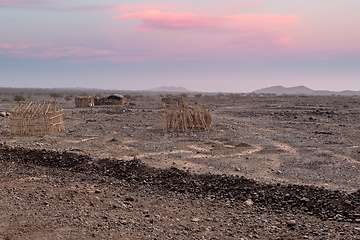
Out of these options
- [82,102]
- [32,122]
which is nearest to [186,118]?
[32,122]

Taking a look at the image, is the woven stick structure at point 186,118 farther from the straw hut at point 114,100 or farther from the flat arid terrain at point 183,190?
the straw hut at point 114,100

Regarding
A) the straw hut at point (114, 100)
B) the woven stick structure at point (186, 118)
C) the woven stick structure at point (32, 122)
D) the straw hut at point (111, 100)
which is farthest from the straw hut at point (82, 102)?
the woven stick structure at point (186, 118)

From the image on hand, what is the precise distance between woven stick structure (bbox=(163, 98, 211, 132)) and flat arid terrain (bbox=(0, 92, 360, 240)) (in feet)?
10.1

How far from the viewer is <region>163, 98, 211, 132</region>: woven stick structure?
54.9 ft

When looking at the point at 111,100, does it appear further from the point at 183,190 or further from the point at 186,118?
the point at 183,190

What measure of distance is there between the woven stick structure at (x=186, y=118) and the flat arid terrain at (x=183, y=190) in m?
3.07

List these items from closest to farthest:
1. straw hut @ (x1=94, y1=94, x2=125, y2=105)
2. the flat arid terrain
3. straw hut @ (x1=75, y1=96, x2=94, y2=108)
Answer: the flat arid terrain → straw hut @ (x1=75, y1=96, x2=94, y2=108) → straw hut @ (x1=94, y1=94, x2=125, y2=105)

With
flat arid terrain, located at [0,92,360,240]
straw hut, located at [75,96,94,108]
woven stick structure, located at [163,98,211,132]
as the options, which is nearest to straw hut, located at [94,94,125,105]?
straw hut, located at [75,96,94,108]

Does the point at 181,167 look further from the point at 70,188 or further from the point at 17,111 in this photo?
the point at 17,111

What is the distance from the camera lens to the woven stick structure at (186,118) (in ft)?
54.9

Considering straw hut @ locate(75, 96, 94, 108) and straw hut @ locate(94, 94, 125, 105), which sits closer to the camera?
straw hut @ locate(75, 96, 94, 108)

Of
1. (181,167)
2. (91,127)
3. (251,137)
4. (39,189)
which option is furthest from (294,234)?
(91,127)

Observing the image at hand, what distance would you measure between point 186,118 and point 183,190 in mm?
9857

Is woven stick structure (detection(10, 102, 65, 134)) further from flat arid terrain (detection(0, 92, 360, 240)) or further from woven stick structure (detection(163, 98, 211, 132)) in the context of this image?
woven stick structure (detection(163, 98, 211, 132))
